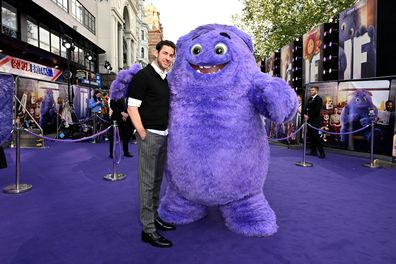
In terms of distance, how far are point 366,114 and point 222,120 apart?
6.60 meters

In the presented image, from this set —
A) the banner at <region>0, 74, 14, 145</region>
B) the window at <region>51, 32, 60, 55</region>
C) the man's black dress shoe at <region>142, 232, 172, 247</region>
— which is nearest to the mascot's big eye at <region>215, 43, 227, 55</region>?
the man's black dress shoe at <region>142, 232, 172, 247</region>

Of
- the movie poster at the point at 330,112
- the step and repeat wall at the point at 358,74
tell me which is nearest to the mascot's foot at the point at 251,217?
the step and repeat wall at the point at 358,74

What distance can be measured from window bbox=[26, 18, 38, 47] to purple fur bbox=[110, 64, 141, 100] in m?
16.0

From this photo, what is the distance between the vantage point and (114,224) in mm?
3629

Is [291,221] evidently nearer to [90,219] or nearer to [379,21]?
A: [90,219]

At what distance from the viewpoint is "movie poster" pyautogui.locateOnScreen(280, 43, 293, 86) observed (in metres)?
14.0

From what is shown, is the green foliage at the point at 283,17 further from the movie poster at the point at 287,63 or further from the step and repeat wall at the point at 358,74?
the step and repeat wall at the point at 358,74

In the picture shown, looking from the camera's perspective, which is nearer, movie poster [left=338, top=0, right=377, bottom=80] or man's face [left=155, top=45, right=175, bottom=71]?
man's face [left=155, top=45, right=175, bottom=71]

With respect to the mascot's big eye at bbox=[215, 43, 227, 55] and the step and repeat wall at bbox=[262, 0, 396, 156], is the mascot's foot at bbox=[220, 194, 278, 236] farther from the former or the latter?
the step and repeat wall at bbox=[262, 0, 396, 156]

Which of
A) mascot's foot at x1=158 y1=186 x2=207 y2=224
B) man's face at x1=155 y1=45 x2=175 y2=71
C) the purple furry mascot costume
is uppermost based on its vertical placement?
man's face at x1=155 y1=45 x2=175 y2=71

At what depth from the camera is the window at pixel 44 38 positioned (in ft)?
60.3

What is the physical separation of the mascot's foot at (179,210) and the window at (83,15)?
23.9m

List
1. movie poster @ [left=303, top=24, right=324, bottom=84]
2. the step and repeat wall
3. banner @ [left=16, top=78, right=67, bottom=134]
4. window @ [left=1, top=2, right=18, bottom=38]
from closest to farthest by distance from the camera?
the step and repeat wall
banner @ [left=16, top=78, right=67, bottom=134]
movie poster @ [left=303, top=24, right=324, bottom=84]
window @ [left=1, top=2, right=18, bottom=38]

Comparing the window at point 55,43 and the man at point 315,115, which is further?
the window at point 55,43
